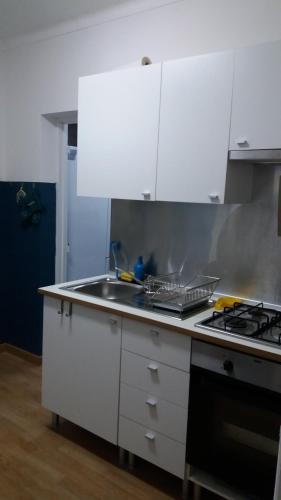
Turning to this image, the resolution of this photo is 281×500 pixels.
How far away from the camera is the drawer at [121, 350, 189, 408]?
6.28 feet

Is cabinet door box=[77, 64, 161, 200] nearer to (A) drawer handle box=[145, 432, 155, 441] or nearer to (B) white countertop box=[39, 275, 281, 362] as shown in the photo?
(B) white countertop box=[39, 275, 281, 362]

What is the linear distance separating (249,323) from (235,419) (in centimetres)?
43

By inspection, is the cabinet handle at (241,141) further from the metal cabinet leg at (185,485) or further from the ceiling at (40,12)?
the metal cabinet leg at (185,485)

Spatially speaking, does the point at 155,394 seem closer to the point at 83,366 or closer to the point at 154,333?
the point at 154,333

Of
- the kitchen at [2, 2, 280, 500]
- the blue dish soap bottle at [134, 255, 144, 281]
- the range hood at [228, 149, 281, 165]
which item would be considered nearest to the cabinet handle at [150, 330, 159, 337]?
the kitchen at [2, 2, 280, 500]

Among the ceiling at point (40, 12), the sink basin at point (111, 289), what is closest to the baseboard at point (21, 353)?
the sink basin at point (111, 289)

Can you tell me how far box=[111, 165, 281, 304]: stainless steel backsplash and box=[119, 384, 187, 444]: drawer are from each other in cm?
75

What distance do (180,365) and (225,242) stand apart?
0.79 m

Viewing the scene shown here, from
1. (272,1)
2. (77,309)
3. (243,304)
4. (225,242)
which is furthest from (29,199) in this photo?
(272,1)

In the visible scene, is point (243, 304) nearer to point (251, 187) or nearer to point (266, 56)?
point (251, 187)

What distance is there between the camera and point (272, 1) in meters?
2.09

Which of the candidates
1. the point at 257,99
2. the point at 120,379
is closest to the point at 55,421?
the point at 120,379

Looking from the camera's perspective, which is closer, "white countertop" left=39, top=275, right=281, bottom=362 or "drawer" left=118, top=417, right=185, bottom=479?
→ "white countertop" left=39, top=275, right=281, bottom=362

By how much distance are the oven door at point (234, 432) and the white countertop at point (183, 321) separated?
18 centimetres
